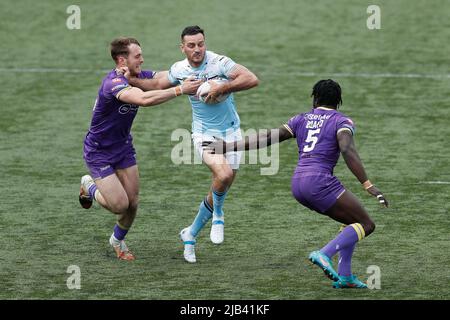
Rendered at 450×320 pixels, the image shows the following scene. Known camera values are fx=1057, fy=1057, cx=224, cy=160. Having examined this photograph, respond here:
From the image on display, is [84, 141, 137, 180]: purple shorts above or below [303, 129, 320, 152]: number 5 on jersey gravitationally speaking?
below

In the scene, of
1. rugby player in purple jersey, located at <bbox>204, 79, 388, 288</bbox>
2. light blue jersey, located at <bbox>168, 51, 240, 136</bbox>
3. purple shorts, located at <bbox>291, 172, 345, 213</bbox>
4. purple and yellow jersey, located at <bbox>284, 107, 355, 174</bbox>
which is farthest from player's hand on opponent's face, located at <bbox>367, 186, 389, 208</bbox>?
light blue jersey, located at <bbox>168, 51, 240, 136</bbox>

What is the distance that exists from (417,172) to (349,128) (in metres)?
5.81

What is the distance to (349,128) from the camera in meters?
10.5

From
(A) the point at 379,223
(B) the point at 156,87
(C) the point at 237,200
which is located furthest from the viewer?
(C) the point at 237,200

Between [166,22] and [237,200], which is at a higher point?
[166,22]

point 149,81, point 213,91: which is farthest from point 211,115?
point 149,81

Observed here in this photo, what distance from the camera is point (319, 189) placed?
1052 cm

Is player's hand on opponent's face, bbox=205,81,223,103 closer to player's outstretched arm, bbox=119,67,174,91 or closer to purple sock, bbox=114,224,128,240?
player's outstretched arm, bbox=119,67,174,91

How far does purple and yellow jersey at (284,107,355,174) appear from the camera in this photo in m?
10.6

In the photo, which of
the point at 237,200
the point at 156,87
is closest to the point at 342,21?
the point at 237,200

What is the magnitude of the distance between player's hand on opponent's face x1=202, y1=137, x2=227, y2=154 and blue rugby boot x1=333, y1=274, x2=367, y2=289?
180 cm

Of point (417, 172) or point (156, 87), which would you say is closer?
point (156, 87)
